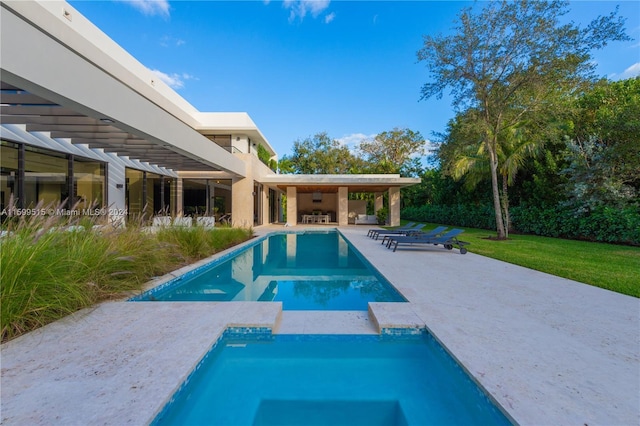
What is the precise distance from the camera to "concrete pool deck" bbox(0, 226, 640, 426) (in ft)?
6.60

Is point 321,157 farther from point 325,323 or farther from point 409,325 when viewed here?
point 409,325

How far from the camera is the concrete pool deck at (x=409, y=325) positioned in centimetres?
201

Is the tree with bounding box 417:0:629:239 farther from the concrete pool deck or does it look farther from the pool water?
the pool water

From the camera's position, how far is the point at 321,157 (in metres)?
34.5

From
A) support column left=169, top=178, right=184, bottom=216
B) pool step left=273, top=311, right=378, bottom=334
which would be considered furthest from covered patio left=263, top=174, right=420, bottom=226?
pool step left=273, top=311, right=378, bottom=334

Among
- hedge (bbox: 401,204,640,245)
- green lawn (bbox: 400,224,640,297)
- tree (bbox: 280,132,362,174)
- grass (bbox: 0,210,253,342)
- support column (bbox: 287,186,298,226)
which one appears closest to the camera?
grass (bbox: 0,210,253,342)

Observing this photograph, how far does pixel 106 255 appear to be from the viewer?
4.34 m

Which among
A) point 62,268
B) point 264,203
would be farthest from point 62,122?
point 264,203

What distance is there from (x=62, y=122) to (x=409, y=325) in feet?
27.9

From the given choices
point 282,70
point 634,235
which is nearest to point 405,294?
point 634,235

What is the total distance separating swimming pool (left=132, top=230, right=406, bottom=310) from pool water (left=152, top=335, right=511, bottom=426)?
135cm

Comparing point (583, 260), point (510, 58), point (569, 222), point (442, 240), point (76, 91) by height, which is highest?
point (510, 58)

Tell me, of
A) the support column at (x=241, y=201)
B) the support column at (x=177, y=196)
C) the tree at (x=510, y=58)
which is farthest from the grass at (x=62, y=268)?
the tree at (x=510, y=58)

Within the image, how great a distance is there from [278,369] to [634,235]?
12.9 meters
